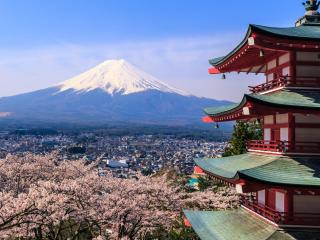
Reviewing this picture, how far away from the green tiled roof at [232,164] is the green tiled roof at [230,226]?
1.54 meters

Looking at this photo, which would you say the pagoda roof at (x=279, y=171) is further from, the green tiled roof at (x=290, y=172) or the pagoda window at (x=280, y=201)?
the pagoda window at (x=280, y=201)

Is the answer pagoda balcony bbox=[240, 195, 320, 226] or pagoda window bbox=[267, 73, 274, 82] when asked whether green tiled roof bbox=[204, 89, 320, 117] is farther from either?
pagoda balcony bbox=[240, 195, 320, 226]

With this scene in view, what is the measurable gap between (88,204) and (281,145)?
36.4 ft

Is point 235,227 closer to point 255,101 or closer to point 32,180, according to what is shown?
point 255,101

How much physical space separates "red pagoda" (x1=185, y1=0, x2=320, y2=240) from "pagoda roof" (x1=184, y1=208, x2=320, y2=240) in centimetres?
2

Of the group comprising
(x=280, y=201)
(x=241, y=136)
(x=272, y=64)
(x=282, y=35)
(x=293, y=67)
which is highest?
(x=282, y=35)

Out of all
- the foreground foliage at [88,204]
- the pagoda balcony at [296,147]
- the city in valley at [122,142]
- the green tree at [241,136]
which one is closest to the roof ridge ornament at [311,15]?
the pagoda balcony at [296,147]

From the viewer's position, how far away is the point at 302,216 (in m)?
11.4

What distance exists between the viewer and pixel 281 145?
1193 centimetres

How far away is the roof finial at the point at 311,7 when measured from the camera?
13577 millimetres

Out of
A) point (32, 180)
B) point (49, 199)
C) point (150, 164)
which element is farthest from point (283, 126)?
point (150, 164)

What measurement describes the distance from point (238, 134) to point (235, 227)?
23.1 metres

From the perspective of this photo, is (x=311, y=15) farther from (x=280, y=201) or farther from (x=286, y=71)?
(x=280, y=201)

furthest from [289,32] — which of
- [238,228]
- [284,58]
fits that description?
[238,228]
